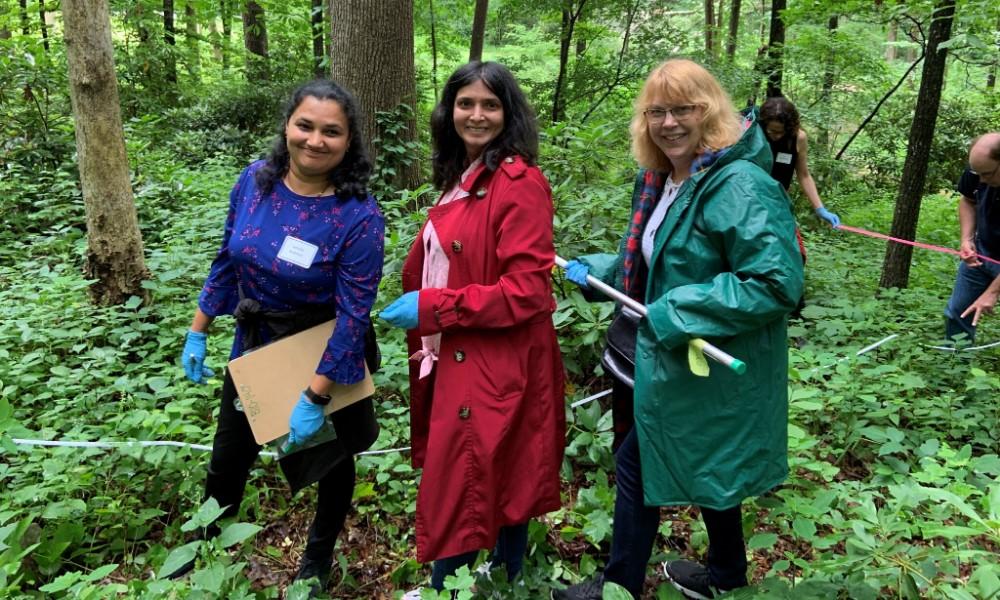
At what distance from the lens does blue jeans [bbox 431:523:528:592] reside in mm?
2125

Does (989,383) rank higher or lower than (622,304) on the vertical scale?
lower

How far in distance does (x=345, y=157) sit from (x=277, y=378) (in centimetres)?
84

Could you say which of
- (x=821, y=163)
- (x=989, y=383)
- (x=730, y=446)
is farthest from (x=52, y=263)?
(x=821, y=163)

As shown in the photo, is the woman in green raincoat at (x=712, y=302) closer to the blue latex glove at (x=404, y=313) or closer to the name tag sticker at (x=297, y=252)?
the blue latex glove at (x=404, y=313)

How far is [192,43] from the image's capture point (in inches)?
565

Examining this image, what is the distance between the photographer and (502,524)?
2035mm

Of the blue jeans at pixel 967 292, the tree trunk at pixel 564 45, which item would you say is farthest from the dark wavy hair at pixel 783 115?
the tree trunk at pixel 564 45

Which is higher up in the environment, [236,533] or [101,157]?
[101,157]

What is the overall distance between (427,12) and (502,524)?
1258 cm

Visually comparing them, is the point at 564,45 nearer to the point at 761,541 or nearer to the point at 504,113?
the point at 504,113

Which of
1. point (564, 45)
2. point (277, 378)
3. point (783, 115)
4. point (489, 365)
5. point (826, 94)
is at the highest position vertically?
point (564, 45)

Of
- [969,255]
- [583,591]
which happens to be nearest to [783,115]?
[969,255]

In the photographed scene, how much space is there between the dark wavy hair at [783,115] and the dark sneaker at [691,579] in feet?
11.3

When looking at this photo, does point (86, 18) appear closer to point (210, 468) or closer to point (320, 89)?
point (320, 89)
